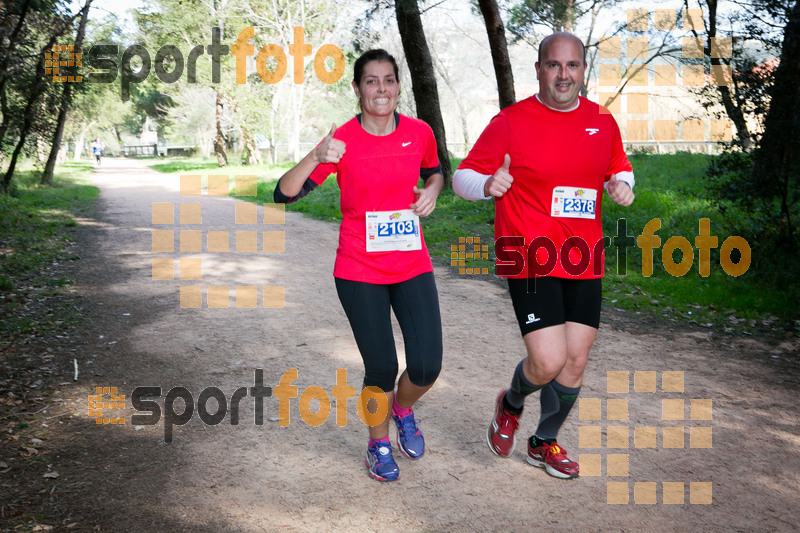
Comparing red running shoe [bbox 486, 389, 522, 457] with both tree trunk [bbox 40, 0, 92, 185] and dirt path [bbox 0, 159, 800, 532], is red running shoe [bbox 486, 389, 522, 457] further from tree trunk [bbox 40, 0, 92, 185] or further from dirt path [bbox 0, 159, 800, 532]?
tree trunk [bbox 40, 0, 92, 185]

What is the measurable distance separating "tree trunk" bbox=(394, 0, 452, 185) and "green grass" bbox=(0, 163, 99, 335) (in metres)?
8.49

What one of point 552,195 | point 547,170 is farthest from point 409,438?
point 547,170

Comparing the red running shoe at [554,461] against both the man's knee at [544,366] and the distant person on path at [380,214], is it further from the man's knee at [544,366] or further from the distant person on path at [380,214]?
the distant person on path at [380,214]

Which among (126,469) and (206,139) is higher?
(206,139)

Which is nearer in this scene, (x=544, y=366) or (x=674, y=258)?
(x=544, y=366)

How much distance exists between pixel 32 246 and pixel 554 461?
1115 centimetres

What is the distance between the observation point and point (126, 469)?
4.42 m

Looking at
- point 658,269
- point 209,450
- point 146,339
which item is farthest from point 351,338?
point 658,269

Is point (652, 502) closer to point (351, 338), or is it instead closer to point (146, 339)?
point (351, 338)

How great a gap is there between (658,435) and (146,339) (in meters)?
4.90

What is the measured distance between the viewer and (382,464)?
4254 millimetres

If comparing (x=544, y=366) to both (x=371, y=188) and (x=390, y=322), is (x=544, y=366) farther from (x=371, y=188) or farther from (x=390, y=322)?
(x=371, y=188)

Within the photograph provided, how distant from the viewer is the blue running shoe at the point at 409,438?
4.51 meters

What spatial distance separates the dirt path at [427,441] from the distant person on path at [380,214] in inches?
31.6
